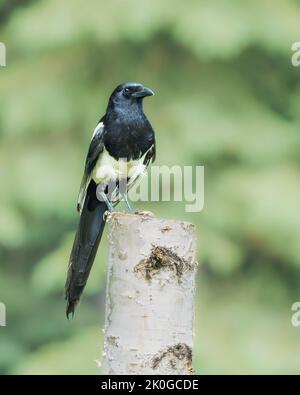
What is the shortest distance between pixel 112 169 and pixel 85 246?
0.57 metres

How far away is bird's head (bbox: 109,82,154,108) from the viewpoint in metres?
5.34

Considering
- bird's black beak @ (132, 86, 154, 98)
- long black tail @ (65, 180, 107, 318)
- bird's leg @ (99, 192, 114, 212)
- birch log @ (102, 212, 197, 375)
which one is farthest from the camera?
bird's black beak @ (132, 86, 154, 98)

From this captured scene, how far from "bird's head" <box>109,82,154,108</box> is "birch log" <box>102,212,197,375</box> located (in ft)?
5.50

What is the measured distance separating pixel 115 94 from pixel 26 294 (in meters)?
5.58

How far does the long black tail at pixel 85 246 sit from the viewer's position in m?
4.57

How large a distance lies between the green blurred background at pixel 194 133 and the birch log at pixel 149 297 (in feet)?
14.8
